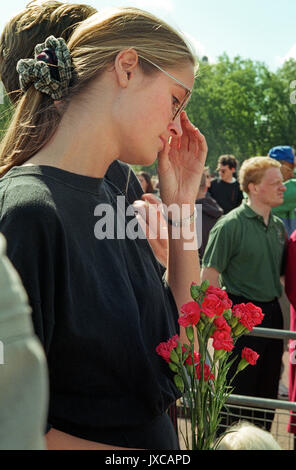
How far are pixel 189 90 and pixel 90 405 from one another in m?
0.80

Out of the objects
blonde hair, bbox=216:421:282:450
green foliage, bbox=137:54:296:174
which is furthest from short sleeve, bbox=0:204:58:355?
green foliage, bbox=137:54:296:174

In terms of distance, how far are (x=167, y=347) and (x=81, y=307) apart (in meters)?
0.22

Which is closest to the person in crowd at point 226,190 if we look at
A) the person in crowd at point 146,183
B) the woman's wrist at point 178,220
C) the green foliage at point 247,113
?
the person in crowd at point 146,183

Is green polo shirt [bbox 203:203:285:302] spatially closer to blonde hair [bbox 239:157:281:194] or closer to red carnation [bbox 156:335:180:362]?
blonde hair [bbox 239:157:281:194]

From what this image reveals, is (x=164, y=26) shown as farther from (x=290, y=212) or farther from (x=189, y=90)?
(x=290, y=212)

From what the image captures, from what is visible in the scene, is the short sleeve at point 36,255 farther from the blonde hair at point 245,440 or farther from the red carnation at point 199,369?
the blonde hair at point 245,440

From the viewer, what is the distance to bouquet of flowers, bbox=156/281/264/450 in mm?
1326

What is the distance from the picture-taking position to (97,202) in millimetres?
1386

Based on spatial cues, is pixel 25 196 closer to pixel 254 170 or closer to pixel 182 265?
pixel 182 265

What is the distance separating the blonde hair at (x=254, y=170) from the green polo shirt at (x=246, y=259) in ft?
1.52

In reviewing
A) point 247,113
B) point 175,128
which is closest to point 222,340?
point 175,128

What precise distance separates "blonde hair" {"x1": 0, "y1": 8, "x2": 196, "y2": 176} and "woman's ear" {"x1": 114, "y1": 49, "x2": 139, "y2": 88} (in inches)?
0.5

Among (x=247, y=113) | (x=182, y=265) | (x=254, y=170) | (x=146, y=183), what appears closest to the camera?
(x=182, y=265)

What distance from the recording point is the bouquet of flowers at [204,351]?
1326 millimetres
